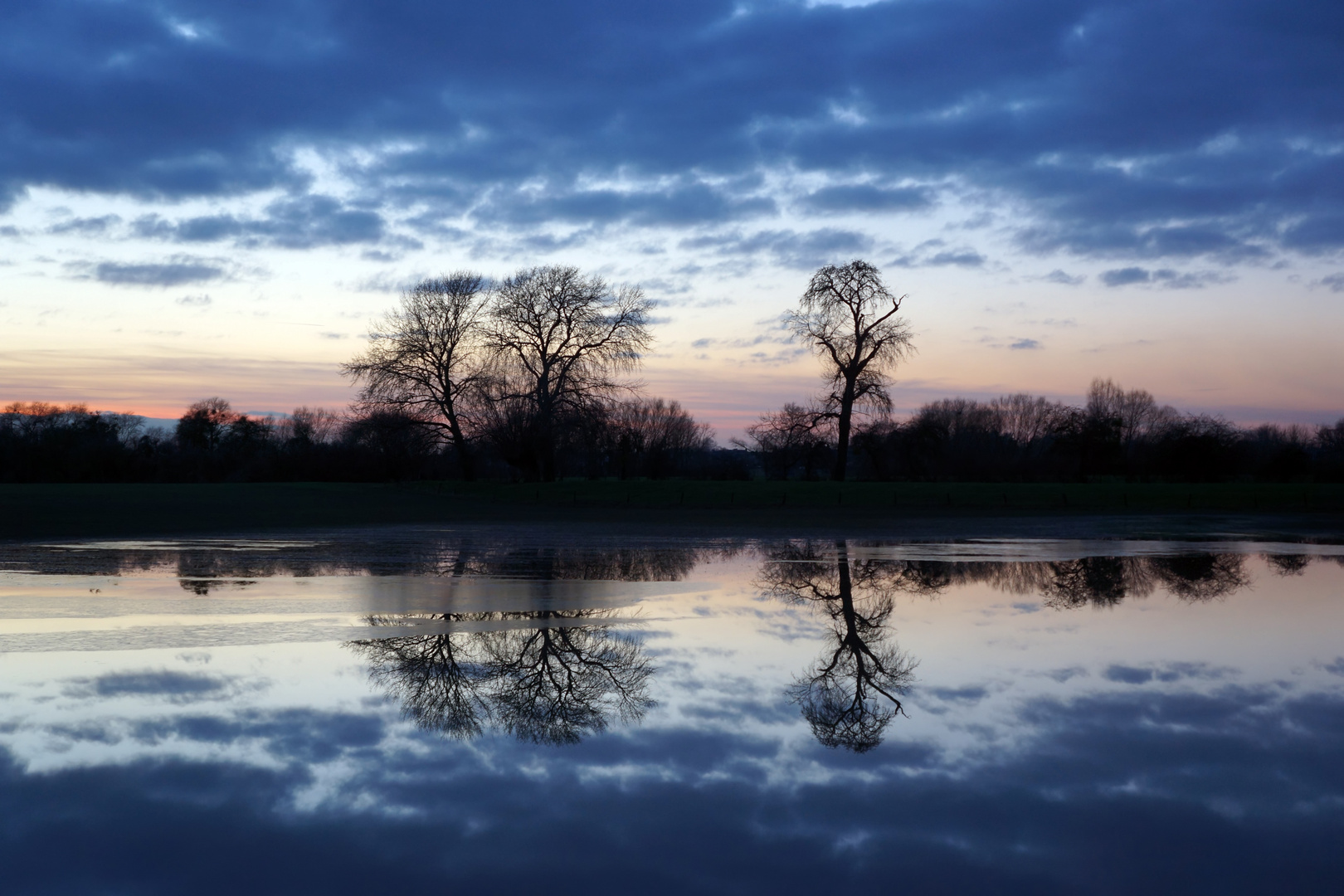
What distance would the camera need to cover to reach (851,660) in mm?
9531

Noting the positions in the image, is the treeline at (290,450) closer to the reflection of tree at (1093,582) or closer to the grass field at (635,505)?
the grass field at (635,505)

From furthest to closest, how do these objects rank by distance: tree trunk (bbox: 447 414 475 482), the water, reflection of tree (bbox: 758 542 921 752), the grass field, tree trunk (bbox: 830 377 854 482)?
1. tree trunk (bbox: 447 414 475 482)
2. tree trunk (bbox: 830 377 854 482)
3. the grass field
4. reflection of tree (bbox: 758 542 921 752)
5. the water

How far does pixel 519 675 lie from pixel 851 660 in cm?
320

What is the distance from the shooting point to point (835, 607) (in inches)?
516

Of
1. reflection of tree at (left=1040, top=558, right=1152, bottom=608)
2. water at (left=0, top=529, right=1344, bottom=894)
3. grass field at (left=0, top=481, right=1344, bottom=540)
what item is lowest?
water at (left=0, top=529, right=1344, bottom=894)

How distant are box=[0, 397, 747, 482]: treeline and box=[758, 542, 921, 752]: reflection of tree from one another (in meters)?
37.8

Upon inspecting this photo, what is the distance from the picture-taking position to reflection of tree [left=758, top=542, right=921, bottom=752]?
7.30 m

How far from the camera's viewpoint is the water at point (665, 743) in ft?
15.9

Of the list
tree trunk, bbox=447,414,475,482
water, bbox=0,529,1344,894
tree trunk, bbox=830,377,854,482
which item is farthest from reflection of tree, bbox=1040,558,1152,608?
tree trunk, bbox=447,414,475,482

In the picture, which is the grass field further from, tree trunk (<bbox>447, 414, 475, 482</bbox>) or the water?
the water

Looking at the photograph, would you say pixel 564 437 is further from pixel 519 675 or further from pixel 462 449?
pixel 519 675

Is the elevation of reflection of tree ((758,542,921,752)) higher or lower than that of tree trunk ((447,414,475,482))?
lower

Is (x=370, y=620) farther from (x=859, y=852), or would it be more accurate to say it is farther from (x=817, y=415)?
(x=817, y=415)

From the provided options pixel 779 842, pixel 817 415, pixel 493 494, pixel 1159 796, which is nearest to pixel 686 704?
pixel 779 842
